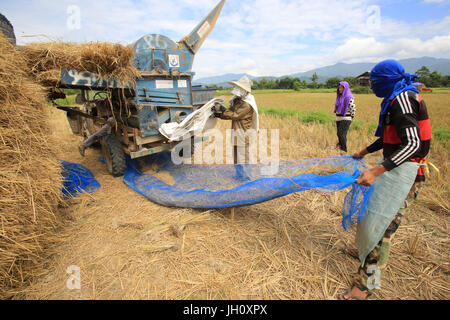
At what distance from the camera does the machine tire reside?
2.40 meters

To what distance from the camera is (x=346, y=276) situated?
208cm

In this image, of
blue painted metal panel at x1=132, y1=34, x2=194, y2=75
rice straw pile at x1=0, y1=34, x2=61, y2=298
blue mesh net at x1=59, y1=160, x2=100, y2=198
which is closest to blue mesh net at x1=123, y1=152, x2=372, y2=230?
blue mesh net at x1=59, y1=160, x2=100, y2=198

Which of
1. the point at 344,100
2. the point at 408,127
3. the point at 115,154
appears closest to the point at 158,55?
the point at 115,154

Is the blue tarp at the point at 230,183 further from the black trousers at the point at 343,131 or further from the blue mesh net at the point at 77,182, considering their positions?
the black trousers at the point at 343,131

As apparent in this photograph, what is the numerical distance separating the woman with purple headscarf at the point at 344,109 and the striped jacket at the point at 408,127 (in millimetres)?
3652

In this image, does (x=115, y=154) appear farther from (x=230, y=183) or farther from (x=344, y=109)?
(x=344, y=109)

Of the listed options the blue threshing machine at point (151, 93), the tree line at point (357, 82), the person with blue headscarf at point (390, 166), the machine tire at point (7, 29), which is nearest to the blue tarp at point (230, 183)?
the person with blue headscarf at point (390, 166)

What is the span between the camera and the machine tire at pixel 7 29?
2.40 metres

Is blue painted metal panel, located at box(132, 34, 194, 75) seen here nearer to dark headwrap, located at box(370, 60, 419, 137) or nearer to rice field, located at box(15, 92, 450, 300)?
rice field, located at box(15, 92, 450, 300)

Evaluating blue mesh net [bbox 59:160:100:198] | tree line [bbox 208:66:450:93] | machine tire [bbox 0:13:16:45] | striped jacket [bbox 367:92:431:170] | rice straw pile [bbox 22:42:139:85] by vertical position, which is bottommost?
blue mesh net [bbox 59:160:100:198]

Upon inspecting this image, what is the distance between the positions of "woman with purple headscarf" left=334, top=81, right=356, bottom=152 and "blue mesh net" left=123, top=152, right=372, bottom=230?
2.45 m

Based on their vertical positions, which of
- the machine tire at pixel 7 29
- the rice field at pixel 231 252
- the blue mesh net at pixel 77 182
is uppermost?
the machine tire at pixel 7 29

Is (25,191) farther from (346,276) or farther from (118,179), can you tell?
(346,276)
